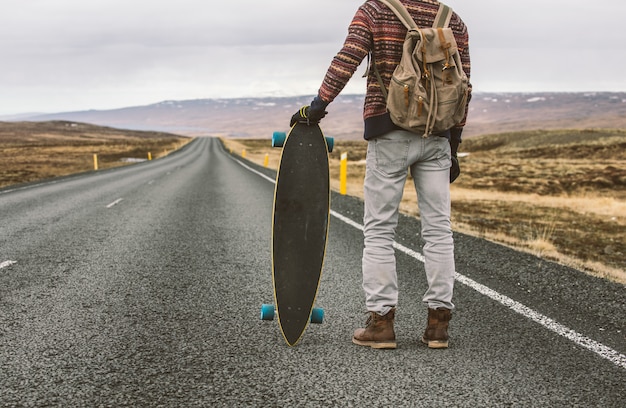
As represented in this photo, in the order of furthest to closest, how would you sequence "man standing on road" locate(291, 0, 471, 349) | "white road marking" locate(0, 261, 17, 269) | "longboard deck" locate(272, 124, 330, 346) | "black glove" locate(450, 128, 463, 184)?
"white road marking" locate(0, 261, 17, 269) → "black glove" locate(450, 128, 463, 184) → "longboard deck" locate(272, 124, 330, 346) → "man standing on road" locate(291, 0, 471, 349)

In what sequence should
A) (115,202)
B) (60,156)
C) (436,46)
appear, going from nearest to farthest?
(436,46), (115,202), (60,156)

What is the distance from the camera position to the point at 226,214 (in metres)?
10.6

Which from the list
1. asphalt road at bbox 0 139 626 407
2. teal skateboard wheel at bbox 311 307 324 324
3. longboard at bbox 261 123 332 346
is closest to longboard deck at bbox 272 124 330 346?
longboard at bbox 261 123 332 346

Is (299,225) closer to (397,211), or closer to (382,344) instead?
(397,211)

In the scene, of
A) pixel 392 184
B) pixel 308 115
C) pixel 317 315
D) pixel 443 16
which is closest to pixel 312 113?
pixel 308 115

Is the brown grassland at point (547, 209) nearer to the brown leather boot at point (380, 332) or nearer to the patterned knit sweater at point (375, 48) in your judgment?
the brown leather boot at point (380, 332)

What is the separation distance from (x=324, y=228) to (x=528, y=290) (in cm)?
247

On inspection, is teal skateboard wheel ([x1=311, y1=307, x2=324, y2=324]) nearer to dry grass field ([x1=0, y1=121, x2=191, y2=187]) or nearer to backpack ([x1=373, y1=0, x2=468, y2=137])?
backpack ([x1=373, y1=0, x2=468, y2=137])

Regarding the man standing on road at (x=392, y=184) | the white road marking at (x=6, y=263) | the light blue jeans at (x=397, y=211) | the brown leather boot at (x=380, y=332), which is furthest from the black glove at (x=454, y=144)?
the white road marking at (x=6, y=263)

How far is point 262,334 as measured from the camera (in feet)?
12.4

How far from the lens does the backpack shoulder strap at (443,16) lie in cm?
329

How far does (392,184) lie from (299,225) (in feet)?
2.04

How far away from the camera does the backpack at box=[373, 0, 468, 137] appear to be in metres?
3.17

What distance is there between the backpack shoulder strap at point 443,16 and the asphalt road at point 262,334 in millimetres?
1914
